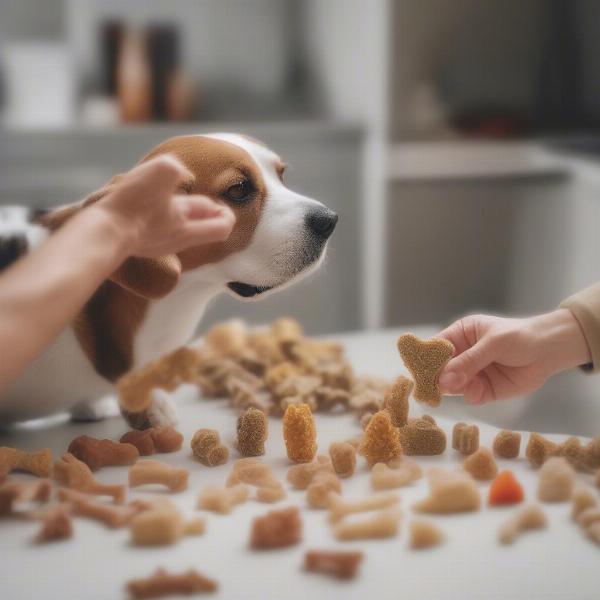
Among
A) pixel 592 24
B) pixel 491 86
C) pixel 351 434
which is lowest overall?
pixel 351 434

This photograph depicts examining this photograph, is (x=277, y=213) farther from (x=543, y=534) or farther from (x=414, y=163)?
(x=414, y=163)

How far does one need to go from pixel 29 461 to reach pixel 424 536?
1.41 feet

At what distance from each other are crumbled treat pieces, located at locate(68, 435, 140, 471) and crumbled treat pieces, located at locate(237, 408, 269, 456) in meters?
0.12

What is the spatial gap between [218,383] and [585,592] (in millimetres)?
658

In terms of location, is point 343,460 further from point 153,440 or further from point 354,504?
point 153,440

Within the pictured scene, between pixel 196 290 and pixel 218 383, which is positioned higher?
pixel 196 290

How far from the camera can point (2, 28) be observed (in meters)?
2.92

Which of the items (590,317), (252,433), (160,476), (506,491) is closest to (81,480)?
(160,476)

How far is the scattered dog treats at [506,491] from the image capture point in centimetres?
78

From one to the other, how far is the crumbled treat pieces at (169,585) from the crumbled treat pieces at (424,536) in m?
0.18

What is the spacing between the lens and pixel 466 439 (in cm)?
92

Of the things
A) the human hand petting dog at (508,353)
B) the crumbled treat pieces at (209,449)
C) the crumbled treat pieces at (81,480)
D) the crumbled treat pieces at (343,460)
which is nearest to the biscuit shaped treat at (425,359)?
the human hand petting dog at (508,353)

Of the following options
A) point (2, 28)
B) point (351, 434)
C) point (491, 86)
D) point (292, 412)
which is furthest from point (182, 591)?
point (2, 28)

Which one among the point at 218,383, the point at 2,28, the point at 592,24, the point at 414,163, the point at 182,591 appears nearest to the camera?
the point at 182,591
